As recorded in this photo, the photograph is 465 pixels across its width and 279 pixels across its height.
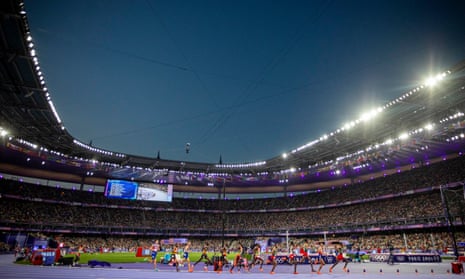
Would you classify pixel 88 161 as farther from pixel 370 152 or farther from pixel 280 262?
pixel 370 152

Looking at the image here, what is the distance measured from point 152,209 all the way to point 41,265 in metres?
48.1

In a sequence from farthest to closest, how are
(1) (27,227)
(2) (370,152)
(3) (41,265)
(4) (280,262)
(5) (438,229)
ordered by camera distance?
(1) (27,227), (2) (370,152), (5) (438,229), (4) (280,262), (3) (41,265)

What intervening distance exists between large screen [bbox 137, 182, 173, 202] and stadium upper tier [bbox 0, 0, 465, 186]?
2.94 meters

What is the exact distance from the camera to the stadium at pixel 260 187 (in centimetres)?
2756

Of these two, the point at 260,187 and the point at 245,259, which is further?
the point at 260,187

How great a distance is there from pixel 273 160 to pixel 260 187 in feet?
66.1

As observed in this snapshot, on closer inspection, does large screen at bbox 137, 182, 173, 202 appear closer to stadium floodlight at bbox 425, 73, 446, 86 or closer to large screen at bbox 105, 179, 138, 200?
large screen at bbox 105, 179, 138, 200

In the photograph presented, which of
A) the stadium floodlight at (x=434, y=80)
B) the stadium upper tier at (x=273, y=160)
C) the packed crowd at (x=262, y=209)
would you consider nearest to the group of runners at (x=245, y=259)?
the stadium upper tier at (x=273, y=160)

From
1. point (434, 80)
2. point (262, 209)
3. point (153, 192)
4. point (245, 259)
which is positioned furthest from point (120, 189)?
point (434, 80)

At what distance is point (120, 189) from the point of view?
5750 centimetres

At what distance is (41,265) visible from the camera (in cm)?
1981

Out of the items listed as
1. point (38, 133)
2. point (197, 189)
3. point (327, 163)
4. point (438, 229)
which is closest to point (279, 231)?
point (327, 163)

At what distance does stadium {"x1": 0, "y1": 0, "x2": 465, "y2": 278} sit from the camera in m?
27.6

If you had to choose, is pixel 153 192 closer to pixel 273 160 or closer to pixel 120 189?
pixel 120 189
